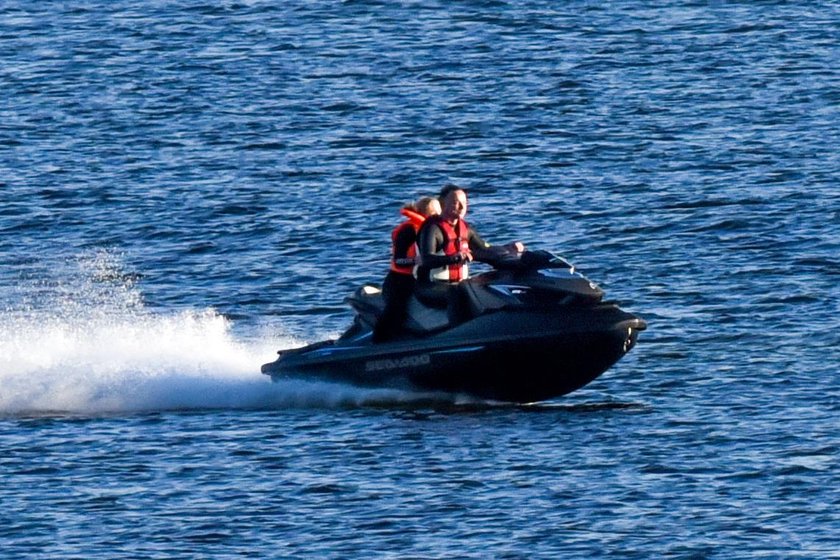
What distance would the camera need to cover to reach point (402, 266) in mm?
19281

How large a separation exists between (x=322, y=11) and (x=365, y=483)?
29072 mm

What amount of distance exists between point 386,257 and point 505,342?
27.1ft

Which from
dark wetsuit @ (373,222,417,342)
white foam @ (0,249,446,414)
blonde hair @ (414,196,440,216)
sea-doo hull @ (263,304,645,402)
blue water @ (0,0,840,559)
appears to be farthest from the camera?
white foam @ (0,249,446,414)

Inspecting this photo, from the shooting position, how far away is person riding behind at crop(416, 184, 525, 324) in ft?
62.1

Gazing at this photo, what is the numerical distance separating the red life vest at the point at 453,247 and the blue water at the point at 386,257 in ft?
4.24

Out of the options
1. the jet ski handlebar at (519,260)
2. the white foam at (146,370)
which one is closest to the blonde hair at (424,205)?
the jet ski handlebar at (519,260)

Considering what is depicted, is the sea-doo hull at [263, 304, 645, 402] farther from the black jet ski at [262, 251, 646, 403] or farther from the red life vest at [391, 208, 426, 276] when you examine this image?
the red life vest at [391, 208, 426, 276]

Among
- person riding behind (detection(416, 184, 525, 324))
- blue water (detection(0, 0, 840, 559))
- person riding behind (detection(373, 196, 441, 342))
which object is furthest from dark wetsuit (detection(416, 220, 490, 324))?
blue water (detection(0, 0, 840, 559))

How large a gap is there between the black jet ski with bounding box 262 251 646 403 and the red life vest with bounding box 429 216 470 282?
15cm

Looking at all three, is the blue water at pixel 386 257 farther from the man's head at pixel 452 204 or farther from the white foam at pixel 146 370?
the man's head at pixel 452 204

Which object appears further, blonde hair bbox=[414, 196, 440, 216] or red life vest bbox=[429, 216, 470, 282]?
blonde hair bbox=[414, 196, 440, 216]

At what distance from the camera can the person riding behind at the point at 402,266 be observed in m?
19.1

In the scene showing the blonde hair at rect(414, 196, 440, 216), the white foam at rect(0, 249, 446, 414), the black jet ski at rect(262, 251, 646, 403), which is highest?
the blonde hair at rect(414, 196, 440, 216)

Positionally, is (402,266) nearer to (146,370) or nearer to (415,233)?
(415,233)
